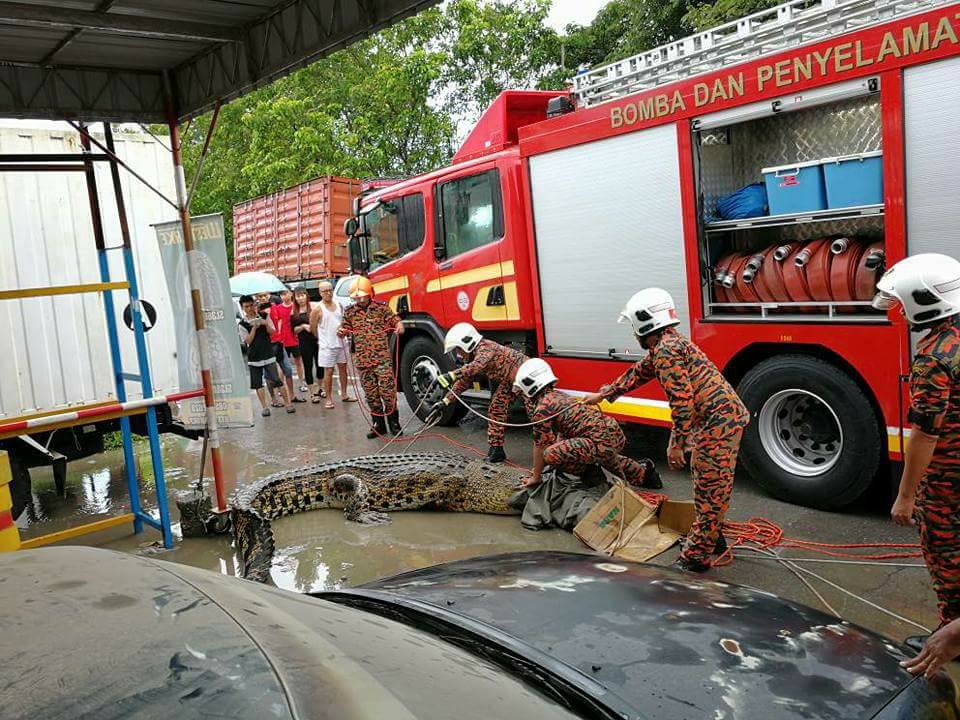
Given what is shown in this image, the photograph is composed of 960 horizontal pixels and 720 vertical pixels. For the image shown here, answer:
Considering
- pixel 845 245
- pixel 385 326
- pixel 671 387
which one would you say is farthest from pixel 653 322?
pixel 385 326

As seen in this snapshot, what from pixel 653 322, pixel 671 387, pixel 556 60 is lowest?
pixel 671 387

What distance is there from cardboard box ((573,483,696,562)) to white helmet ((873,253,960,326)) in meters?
1.98

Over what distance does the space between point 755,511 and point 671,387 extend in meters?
1.59

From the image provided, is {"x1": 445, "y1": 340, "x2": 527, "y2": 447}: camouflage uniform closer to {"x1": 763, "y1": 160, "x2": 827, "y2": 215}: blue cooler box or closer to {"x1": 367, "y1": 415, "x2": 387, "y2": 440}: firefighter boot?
{"x1": 367, "y1": 415, "x2": 387, "y2": 440}: firefighter boot

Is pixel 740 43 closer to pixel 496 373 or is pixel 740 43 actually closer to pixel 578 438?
pixel 578 438

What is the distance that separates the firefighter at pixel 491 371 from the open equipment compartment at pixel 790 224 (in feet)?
6.34

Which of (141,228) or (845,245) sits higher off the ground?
(141,228)

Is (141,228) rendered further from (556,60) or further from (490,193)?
(556,60)

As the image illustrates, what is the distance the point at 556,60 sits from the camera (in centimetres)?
1861

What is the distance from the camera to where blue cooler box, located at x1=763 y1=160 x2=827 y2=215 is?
5.08m

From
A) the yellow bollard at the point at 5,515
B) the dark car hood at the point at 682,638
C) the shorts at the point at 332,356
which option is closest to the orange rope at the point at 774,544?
the dark car hood at the point at 682,638

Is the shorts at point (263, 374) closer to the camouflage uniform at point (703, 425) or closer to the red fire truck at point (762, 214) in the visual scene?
the red fire truck at point (762, 214)

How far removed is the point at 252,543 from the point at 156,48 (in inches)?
135

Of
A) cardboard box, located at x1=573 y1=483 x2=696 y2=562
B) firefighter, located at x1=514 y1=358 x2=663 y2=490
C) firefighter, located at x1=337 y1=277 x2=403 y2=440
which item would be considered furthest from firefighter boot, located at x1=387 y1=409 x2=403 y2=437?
cardboard box, located at x1=573 y1=483 x2=696 y2=562
